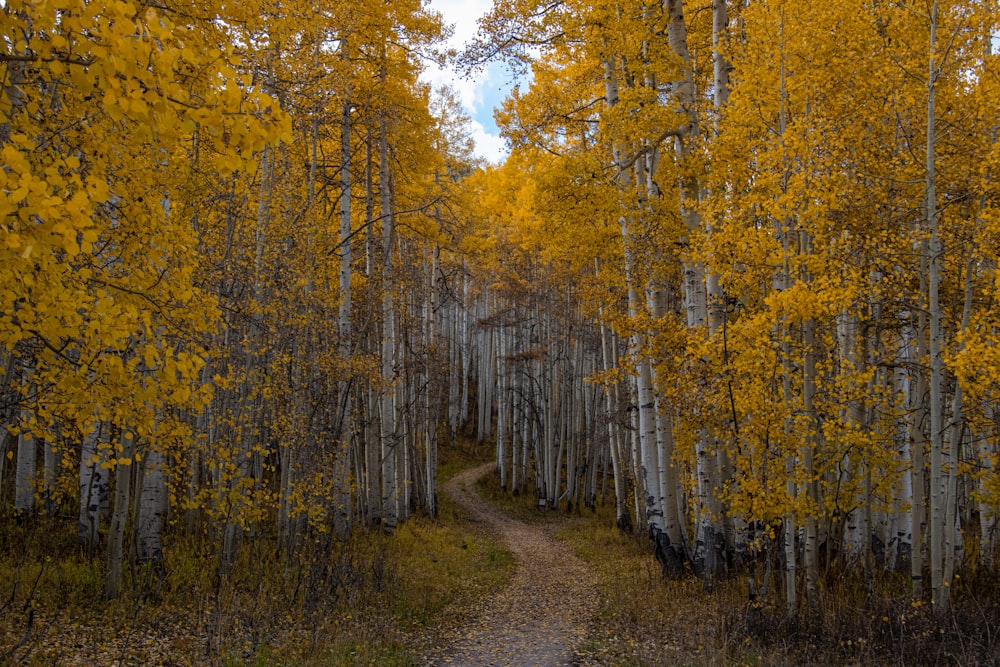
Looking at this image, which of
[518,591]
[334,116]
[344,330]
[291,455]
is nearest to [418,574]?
[518,591]

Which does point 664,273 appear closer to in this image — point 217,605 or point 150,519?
point 217,605

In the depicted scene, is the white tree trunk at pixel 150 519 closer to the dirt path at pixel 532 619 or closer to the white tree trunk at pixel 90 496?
the white tree trunk at pixel 90 496

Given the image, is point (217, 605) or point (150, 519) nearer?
point (217, 605)

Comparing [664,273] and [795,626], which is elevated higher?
[664,273]

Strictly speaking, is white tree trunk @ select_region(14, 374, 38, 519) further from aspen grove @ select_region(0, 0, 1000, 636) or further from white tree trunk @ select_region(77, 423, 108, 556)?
→ white tree trunk @ select_region(77, 423, 108, 556)

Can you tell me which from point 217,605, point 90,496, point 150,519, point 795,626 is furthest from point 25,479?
point 795,626

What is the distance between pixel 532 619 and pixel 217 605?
406cm

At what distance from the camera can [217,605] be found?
5797 millimetres

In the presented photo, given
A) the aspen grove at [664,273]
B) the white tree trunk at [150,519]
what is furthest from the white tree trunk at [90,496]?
the white tree trunk at [150,519]

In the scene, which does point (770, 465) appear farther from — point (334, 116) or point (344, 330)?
point (334, 116)

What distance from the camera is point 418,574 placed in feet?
31.6

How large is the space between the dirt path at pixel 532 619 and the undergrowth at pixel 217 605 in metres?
0.42

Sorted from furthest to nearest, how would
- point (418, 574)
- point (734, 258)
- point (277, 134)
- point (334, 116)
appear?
point (334, 116) < point (418, 574) < point (734, 258) < point (277, 134)

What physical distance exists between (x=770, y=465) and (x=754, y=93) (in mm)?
4418
